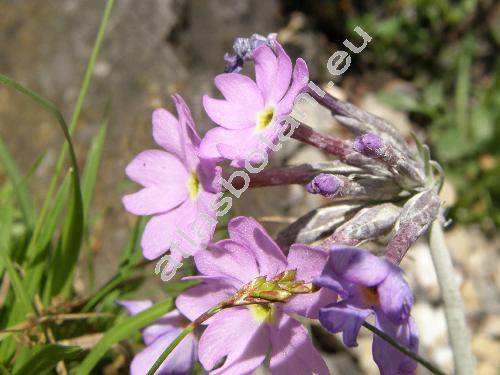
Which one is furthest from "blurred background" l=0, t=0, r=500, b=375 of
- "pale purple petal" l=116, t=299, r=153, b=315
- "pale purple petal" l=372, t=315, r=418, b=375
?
"pale purple petal" l=372, t=315, r=418, b=375

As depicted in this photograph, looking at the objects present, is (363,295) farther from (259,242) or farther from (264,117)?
(264,117)

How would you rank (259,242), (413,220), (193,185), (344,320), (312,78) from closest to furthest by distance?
(344,320) → (259,242) → (413,220) → (193,185) → (312,78)

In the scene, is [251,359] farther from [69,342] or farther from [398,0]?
[398,0]

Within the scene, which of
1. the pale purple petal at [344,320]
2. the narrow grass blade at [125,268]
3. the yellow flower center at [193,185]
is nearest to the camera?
the pale purple petal at [344,320]

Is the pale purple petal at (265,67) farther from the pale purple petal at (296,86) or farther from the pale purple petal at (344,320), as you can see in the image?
the pale purple petal at (344,320)

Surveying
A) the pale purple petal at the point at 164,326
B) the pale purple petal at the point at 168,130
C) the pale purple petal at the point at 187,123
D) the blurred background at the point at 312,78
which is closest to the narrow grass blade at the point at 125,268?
the pale purple petal at the point at 164,326

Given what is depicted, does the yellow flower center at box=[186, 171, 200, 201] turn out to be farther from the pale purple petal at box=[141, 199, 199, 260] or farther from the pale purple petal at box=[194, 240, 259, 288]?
the pale purple petal at box=[194, 240, 259, 288]

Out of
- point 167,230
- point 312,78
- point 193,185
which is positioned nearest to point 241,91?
point 193,185
